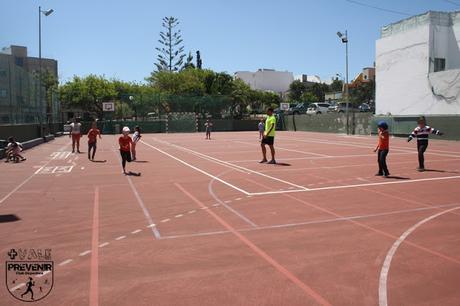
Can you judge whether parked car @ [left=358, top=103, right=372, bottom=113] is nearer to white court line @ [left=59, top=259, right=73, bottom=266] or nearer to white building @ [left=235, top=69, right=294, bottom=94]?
white court line @ [left=59, top=259, right=73, bottom=266]

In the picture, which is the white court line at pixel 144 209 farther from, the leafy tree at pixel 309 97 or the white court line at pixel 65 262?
the leafy tree at pixel 309 97

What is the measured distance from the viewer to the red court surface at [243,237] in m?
4.96

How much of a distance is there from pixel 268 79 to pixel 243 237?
130036 millimetres

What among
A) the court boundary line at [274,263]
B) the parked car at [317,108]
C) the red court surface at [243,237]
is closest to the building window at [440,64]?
the red court surface at [243,237]

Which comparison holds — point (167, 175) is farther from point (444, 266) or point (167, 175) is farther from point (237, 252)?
point (444, 266)

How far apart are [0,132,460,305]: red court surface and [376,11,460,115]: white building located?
2293 cm

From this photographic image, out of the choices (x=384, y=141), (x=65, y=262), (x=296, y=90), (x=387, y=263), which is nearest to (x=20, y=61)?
(x=296, y=90)

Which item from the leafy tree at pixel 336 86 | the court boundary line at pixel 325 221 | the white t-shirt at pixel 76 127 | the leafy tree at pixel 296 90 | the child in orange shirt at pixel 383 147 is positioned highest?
the leafy tree at pixel 336 86

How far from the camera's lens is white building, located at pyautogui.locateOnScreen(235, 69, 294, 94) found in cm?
13338

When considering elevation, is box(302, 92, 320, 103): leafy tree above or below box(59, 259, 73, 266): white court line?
above

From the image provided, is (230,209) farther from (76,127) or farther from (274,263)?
(76,127)

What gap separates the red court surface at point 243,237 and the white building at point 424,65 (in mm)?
22931

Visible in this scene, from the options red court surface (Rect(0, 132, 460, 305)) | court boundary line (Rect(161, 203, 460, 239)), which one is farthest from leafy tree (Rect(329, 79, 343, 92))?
court boundary line (Rect(161, 203, 460, 239))

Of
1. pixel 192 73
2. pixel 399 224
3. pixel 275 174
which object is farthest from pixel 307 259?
pixel 192 73
